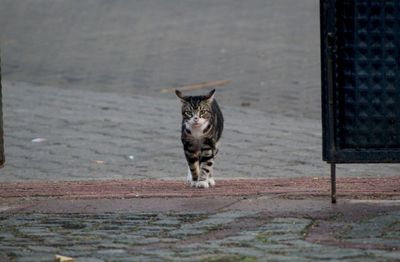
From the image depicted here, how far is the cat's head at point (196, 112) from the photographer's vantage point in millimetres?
8633

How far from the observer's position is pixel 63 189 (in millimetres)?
8188

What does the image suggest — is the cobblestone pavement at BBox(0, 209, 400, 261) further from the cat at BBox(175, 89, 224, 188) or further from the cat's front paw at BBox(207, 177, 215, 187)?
the cat at BBox(175, 89, 224, 188)

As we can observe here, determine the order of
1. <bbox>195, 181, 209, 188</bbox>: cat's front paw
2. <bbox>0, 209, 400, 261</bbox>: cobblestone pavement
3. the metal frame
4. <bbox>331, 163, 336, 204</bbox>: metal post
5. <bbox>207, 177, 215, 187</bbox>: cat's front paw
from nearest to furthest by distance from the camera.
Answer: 1. <bbox>0, 209, 400, 261</bbox>: cobblestone pavement
2. the metal frame
3. <bbox>331, 163, 336, 204</bbox>: metal post
4. <bbox>195, 181, 209, 188</bbox>: cat's front paw
5. <bbox>207, 177, 215, 187</bbox>: cat's front paw

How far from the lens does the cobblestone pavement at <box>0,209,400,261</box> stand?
18.2 ft

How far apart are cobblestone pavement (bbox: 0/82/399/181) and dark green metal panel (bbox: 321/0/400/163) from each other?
2608mm

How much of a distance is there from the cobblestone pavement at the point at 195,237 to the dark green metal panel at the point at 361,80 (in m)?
0.42

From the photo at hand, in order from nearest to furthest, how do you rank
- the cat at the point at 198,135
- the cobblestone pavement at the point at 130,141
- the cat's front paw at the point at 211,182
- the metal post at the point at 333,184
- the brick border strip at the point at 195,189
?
1. the metal post at the point at 333,184
2. the brick border strip at the point at 195,189
3. the cat's front paw at the point at 211,182
4. the cat at the point at 198,135
5. the cobblestone pavement at the point at 130,141

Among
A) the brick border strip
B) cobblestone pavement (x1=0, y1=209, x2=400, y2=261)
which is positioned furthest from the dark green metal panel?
the brick border strip

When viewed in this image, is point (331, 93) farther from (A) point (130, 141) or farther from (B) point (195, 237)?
(A) point (130, 141)

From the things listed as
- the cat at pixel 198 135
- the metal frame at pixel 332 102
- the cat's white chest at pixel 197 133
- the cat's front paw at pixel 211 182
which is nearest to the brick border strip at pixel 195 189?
the cat's front paw at pixel 211 182

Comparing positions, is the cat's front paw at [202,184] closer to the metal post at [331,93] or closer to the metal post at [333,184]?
the metal post at [333,184]

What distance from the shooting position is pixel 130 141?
37.4 feet

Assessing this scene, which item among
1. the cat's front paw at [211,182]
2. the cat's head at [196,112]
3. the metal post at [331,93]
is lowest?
the cat's front paw at [211,182]

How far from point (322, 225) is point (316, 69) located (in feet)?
30.0
